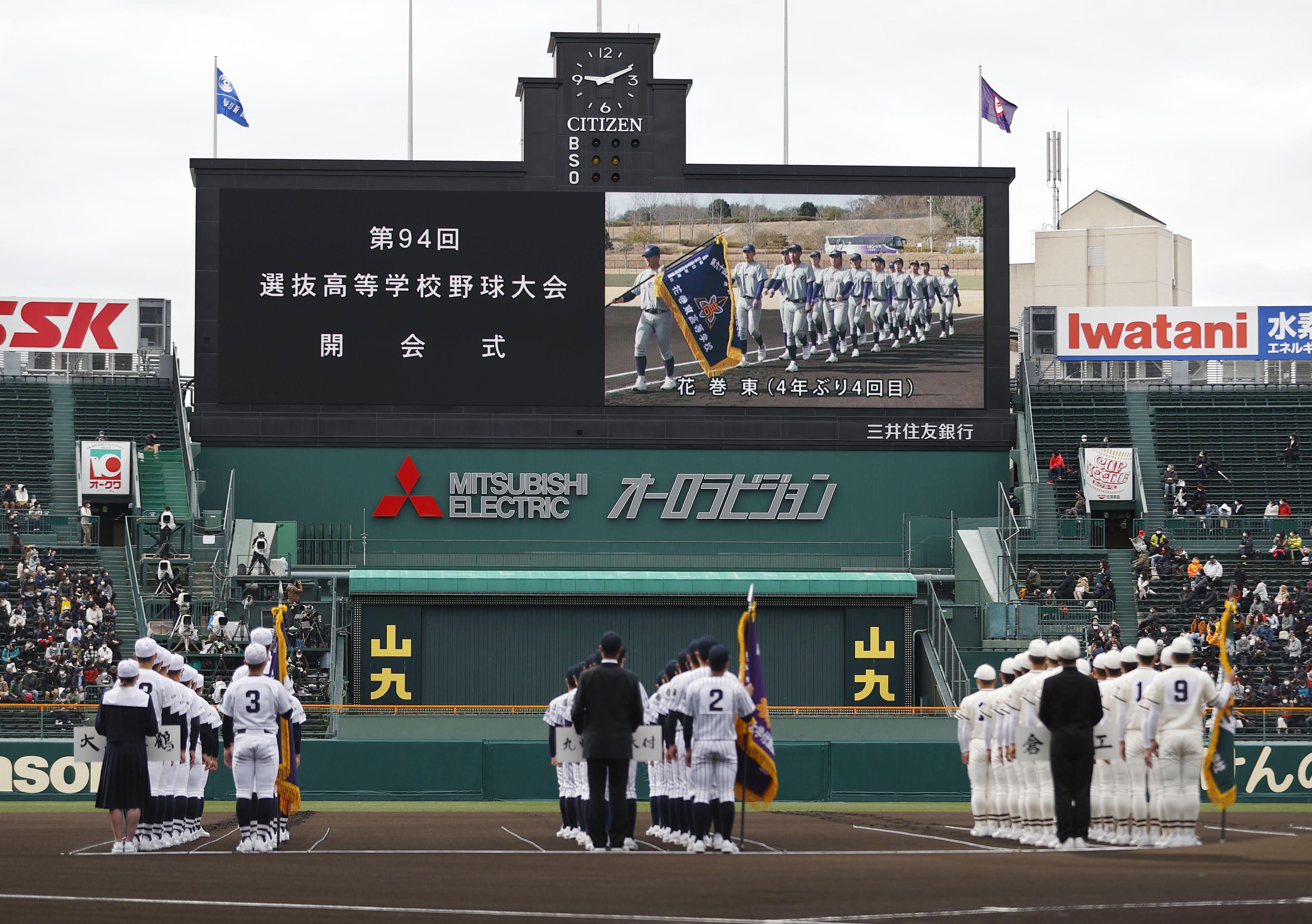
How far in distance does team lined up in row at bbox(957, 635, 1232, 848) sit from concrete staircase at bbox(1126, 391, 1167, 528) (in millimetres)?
24884

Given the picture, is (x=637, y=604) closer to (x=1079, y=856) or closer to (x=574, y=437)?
(x=574, y=437)

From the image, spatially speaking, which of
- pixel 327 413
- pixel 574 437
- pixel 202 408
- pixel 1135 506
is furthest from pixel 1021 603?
pixel 202 408

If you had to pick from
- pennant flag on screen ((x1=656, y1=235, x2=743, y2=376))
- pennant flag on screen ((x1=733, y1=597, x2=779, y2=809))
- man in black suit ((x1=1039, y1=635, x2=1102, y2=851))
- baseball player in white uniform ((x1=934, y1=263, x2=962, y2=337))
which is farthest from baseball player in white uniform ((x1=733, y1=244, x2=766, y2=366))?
man in black suit ((x1=1039, y1=635, x2=1102, y2=851))

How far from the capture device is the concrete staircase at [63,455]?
1727 inches

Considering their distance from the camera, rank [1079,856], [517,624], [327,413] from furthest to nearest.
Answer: [327,413] < [517,624] < [1079,856]

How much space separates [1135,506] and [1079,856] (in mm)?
29127

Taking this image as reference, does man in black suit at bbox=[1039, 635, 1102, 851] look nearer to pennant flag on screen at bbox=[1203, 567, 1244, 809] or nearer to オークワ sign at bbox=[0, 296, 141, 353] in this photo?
pennant flag on screen at bbox=[1203, 567, 1244, 809]

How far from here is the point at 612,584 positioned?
40.9 m

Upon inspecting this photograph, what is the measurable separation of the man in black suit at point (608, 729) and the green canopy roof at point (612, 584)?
22148 mm

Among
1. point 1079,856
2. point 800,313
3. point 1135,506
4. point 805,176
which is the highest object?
point 805,176

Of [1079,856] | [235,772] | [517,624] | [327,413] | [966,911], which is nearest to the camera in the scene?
[966,911]

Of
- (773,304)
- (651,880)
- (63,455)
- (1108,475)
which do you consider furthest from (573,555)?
(651,880)

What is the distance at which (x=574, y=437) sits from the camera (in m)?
43.8

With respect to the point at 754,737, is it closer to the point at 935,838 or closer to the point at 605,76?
the point at 935,838
